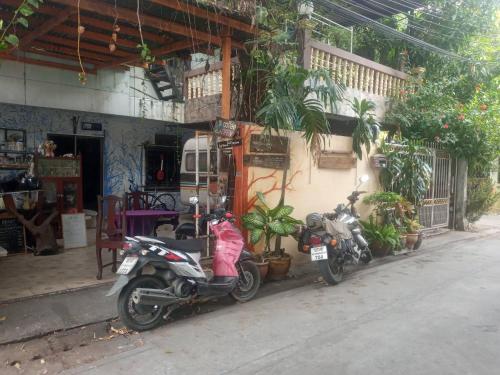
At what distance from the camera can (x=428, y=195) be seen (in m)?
10.5

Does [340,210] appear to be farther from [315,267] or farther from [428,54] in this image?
[428,54]

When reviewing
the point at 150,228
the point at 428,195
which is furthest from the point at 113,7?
the point at 428,195

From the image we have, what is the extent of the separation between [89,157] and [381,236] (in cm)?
713

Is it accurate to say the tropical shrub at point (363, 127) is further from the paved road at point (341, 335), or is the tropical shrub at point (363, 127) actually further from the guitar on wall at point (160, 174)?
the guitar on wall at point (160, 174)

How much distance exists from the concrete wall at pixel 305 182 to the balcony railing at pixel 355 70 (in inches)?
69.6

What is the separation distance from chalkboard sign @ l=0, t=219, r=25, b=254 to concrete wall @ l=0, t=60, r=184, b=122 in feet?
8.13

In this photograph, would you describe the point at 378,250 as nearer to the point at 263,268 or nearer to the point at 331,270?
the point at 331,270

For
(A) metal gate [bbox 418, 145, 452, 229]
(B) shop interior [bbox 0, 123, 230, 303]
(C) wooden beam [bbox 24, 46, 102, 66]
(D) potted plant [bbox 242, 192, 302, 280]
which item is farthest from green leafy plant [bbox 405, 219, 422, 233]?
(C) wooden beam [bbox 24, 46, 102, 66]

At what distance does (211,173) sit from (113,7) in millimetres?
2712

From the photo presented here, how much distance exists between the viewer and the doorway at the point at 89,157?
9.80m

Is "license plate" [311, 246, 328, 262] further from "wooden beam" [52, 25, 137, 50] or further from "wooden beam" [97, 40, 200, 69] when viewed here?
"wooden beam" [52, 25, 137, 50]

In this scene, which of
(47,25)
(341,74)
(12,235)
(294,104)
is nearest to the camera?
(47,25)

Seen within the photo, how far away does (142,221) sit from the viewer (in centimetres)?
689

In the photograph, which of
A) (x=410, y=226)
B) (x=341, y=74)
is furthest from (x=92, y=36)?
(x=410, y=226)
